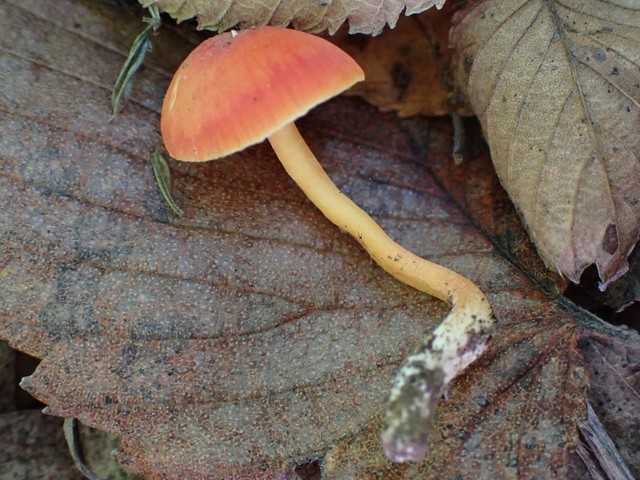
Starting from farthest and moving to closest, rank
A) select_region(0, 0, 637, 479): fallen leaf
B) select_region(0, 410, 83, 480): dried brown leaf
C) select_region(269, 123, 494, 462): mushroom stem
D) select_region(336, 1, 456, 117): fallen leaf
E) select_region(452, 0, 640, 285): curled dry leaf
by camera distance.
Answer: select_region(336, 1, 456, 117): fallen leaf < select_region(0, 410, 83, 480): dried brown leaf < select_region(452, 0, 640, 285): curled dry leaf < select_region(0, 0, 637, 479): fallen leaf < select_region(269, 123, 494, 462): mushroom stem

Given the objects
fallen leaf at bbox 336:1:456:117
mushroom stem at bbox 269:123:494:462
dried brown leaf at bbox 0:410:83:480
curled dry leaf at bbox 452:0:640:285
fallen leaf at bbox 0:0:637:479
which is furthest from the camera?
fallen leaf at bbox 336:1:456:117

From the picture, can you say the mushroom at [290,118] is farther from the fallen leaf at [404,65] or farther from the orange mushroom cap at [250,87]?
the fallen leaf at [404,65]

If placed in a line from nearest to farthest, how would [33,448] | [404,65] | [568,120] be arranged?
[568,120] → [33,448] → [404,65]

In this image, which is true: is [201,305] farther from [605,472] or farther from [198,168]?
[605,472]

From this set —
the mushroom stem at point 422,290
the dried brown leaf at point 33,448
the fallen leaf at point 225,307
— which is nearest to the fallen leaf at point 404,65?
the fallen leaf at point 225,307

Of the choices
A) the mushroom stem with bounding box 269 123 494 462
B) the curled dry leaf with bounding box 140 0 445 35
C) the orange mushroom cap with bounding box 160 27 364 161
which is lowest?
the mushroom stem with bounding box 269 123 494 462

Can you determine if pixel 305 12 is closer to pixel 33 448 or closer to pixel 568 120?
pixel 568 120

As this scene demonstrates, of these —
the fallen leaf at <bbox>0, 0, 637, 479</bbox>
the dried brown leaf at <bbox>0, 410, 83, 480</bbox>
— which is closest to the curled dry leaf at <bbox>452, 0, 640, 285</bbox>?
the fallen leaf at <bbox>0, 0, 637, 479</bbox>

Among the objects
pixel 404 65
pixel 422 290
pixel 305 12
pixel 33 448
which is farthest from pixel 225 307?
pixel 404 65

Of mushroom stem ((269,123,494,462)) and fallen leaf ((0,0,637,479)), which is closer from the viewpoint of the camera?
mushroom stem ((269,123,494,462))

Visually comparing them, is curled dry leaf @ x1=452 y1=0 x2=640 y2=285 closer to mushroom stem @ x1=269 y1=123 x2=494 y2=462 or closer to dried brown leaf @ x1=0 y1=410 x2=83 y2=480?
mushroom stem @ x1=269 y1=123 x2=494 y2=462
